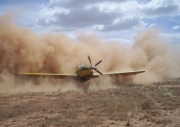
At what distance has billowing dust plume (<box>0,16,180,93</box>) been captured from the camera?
31.2 m

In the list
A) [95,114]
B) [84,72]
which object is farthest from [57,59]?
[95,114]

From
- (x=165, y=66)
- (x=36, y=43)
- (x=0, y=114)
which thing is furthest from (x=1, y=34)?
(x=165, y=66)

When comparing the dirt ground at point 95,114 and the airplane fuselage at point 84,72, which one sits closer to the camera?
the dirt ground at point 95,114

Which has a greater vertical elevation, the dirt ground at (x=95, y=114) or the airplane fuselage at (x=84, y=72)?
the airplane fuselage at (x=84, y=72)

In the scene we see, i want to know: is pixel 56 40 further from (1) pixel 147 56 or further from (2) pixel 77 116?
(2) pixel 77 116

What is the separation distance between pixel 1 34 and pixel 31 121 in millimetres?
20669

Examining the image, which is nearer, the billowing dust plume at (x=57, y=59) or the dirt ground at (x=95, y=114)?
the dirt ground at (x=95, y=114)

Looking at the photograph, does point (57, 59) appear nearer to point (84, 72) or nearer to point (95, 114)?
point (84, 72)

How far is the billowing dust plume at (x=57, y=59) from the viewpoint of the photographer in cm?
3120

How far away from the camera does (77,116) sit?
1512 centimetres

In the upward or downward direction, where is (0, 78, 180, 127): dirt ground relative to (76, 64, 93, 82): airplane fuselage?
downward

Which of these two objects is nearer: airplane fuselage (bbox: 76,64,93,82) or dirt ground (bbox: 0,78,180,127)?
dirt ground (bbox: 0,78,180,127)

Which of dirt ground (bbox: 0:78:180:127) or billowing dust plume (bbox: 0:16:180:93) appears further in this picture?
billowing dust plume (bbox: 0:16:180:93)

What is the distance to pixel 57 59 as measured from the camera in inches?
1415
